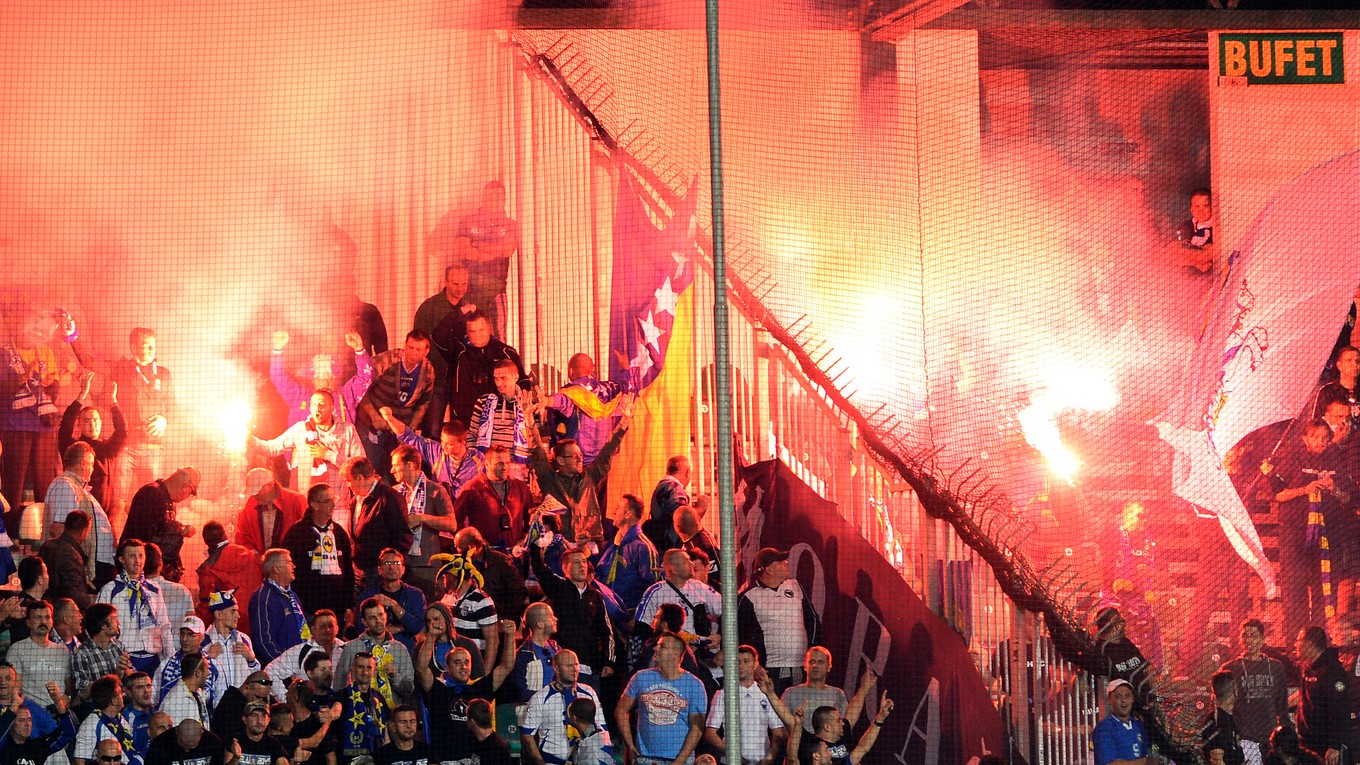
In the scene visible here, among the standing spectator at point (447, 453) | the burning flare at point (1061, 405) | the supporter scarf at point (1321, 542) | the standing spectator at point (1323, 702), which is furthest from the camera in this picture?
the burning flare at point (1061, 405)

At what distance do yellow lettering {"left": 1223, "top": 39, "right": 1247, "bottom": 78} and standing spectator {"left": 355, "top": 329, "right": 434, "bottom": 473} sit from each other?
4.04m

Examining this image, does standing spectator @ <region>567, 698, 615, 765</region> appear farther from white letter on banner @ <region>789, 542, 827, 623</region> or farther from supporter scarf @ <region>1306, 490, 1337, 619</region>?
supporter scarf @ <region>1306, 490, 1337, 619</region>

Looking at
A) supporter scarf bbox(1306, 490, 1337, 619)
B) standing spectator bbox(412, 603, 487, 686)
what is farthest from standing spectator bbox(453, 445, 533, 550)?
supporter scarf bbox(1306, 490, 1337, 619)

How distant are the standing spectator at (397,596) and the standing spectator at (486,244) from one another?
1.18m

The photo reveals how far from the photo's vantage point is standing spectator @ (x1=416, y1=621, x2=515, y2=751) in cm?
535

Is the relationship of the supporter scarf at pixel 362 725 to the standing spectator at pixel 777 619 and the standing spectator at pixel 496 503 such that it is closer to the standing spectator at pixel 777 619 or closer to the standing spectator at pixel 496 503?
the standing spectator at pixel 496 503

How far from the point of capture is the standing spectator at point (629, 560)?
231 inches

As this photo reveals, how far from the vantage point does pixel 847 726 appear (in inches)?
217

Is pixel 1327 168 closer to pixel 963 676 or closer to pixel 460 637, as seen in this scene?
pixel 963 676

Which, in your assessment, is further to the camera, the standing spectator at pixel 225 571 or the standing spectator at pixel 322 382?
the standing spectator at pixel 322 382

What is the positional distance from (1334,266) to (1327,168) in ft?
1.60

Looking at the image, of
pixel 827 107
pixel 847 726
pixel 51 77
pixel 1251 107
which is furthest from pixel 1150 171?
pixel 51 77

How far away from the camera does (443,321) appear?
247 inches

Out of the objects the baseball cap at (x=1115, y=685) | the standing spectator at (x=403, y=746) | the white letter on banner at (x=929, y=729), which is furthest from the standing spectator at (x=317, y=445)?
the baseball cap at (x=1115, y=685)
